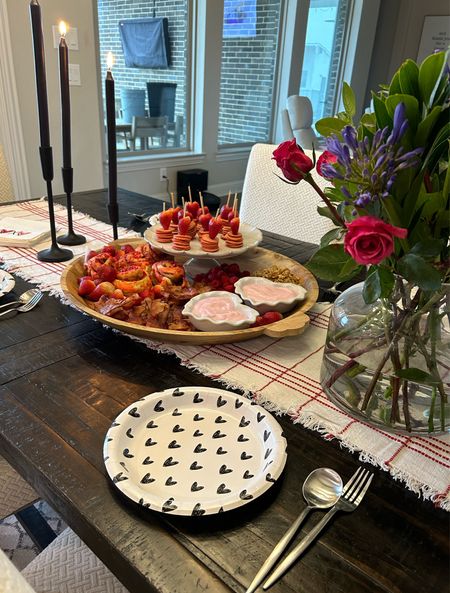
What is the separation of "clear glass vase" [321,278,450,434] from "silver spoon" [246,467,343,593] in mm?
129

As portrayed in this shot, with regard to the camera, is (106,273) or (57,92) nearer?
(106,273)

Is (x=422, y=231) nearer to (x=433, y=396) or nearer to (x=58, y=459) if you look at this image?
(x=433, y=396)

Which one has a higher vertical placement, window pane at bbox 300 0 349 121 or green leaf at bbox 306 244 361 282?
window pane at bbox 300 0 349 121

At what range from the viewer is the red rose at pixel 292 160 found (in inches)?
22.2

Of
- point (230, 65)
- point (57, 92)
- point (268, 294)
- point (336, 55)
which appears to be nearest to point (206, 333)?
point (268, 294)

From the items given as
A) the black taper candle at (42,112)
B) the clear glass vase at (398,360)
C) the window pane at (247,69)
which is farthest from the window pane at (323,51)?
the clear glass vase at (398,360)

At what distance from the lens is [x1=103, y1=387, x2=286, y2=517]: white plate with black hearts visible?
1.64ft

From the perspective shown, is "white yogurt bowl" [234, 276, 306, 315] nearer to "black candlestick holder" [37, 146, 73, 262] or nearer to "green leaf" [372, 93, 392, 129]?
"green leaf" [372, 93, 392, 129]

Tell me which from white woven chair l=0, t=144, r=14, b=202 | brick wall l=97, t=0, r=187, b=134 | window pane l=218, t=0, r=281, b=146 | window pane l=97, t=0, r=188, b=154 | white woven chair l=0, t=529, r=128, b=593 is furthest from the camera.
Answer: window pane l=218, t=0, r=281, b=146

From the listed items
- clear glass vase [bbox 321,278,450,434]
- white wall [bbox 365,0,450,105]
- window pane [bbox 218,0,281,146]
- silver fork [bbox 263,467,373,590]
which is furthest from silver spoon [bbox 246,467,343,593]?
white wall [bbox 365,0,450,105]

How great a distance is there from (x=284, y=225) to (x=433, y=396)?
3.65 ft

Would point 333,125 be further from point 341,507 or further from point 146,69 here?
point 146,69

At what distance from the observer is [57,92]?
2756 mm

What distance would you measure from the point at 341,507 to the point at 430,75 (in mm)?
471
